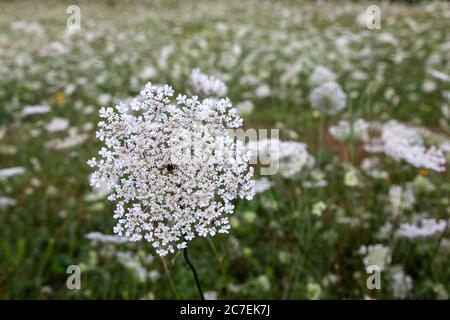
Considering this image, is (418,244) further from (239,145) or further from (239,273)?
(239,145)

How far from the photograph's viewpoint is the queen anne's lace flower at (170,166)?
1.40 metres

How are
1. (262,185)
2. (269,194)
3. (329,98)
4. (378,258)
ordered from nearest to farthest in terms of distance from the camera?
(378,258)
(262,185)
(329,98)
(269,194)

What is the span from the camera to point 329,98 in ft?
10.9

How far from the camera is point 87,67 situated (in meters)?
6.65

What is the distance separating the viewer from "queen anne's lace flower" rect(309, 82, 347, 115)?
330 cm

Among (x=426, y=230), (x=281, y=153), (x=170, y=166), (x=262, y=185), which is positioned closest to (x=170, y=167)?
(x=170, y=166)

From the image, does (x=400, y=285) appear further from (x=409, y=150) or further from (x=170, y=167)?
(x=170, y=167)

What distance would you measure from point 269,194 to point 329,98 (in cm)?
77

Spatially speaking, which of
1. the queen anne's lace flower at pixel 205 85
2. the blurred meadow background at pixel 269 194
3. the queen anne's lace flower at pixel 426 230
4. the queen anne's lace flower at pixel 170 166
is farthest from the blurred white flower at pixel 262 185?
the queen anne's lace flower at pixel 170 166

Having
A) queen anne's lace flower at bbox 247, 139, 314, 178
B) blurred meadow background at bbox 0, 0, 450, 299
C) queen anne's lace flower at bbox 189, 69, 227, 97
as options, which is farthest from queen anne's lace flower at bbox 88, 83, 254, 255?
queen anne's lace flower at bbox 247, 139, 314, 178
